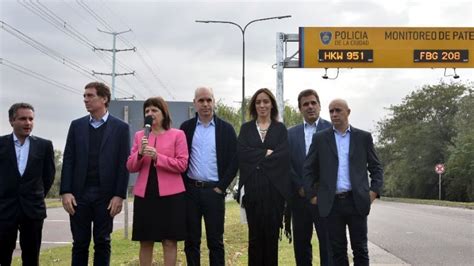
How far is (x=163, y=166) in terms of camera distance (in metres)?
6.02

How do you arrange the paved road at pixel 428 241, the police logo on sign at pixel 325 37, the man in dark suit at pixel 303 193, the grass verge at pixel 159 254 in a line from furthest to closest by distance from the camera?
the police logo on sign at pixel 325 37
the paved road at pixel 428 241
the grass verge at pixel 159 254
the man in dark suit at pixel 303 193

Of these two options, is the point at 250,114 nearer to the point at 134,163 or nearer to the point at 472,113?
the point at 134,163

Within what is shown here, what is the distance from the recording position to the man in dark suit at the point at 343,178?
6496 millimetres

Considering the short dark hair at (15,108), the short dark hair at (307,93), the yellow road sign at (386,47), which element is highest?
the yellow road sign at (386,47)

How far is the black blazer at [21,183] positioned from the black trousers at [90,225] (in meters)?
0.52

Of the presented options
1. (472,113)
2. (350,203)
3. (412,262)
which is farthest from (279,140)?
(472,113)

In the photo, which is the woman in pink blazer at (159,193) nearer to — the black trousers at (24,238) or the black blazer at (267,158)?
the black blazer at (267,158)

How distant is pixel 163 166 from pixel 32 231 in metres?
1.55

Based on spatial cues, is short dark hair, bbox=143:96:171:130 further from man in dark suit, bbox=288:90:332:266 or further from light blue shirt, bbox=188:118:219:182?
man in dark suit, bbox=288:90:332:266

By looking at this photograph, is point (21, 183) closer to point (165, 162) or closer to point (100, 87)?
point (100, 87)

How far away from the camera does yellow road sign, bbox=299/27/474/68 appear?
19.5 metres

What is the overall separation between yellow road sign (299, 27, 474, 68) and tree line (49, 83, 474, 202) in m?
32.8

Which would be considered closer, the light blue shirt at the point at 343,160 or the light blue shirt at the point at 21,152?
the light blue shirt at the point at 21,152

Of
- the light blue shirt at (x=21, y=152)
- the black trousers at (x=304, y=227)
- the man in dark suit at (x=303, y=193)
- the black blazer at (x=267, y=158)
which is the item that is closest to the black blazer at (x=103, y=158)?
the light blue shirt at (x=21, y=152)
